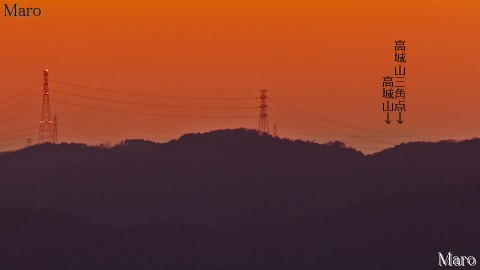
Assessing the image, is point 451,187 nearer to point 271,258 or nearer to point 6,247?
point 271,258

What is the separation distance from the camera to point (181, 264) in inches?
5522

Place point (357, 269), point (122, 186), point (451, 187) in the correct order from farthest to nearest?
point (122, 186) → point (451, 187) → point (357, 269)

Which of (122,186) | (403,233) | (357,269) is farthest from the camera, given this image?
(122,186)

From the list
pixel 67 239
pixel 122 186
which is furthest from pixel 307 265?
pixel 122 186

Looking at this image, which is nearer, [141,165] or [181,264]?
[181,264]

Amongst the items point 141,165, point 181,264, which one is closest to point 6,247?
point 181,264

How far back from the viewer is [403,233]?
15462 cm

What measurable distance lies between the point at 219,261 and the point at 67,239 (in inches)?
704

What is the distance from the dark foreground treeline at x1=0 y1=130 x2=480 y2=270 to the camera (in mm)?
143250

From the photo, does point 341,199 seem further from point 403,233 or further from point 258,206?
point 403,233

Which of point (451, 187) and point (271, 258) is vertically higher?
point (451, 187)

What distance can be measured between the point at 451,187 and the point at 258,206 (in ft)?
87.7

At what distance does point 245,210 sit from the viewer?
178 meters

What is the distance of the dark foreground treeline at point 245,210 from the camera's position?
14325cm
